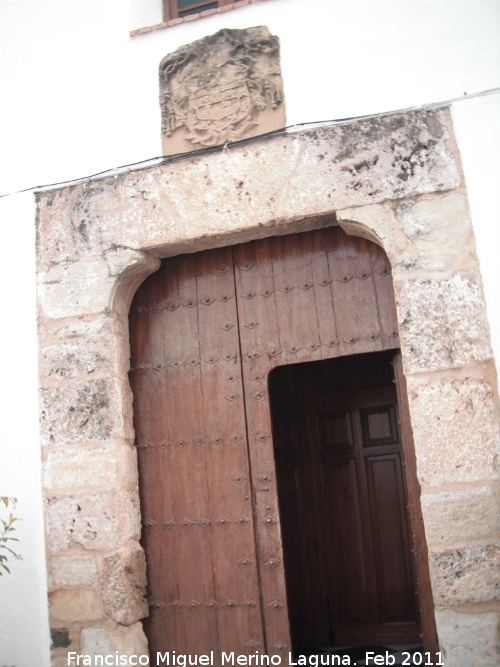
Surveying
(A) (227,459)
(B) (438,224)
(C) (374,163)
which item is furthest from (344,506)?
(C) (374,163)

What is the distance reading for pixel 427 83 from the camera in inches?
116

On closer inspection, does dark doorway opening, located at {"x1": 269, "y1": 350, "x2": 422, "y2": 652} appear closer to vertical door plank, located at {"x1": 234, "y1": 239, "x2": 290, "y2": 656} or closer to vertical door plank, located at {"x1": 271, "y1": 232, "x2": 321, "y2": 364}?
vertical door plank, located at {"x1": 234, "y1": 239, "x2": 290, "y2": 656}

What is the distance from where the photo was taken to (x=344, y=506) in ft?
14.2

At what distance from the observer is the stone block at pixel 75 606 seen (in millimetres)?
2934

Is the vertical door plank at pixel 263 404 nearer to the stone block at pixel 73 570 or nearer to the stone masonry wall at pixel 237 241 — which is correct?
the stone masonry wall at pixel 237 241

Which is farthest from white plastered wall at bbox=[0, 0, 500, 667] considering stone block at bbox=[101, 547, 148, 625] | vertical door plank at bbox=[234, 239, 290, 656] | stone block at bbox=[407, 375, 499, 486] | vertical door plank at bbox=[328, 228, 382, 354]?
vertical door plank at bbox=[234, 239, 290, 656]

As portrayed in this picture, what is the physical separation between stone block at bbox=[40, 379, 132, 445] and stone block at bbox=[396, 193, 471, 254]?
4.87 ft

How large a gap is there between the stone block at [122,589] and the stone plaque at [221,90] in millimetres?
1882

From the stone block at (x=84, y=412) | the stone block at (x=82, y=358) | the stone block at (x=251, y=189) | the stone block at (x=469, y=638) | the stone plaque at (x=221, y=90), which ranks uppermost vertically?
the stone plaque at (x=221, y=90)

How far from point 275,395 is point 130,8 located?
99.0 inches

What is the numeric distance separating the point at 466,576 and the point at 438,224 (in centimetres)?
139

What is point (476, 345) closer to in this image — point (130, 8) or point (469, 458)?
point (469, 458)

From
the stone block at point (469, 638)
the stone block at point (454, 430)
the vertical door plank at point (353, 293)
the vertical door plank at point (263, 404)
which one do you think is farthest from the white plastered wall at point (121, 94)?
the stone block at point (469, 638)

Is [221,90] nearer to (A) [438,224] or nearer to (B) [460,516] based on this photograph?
(A) [438,224]
